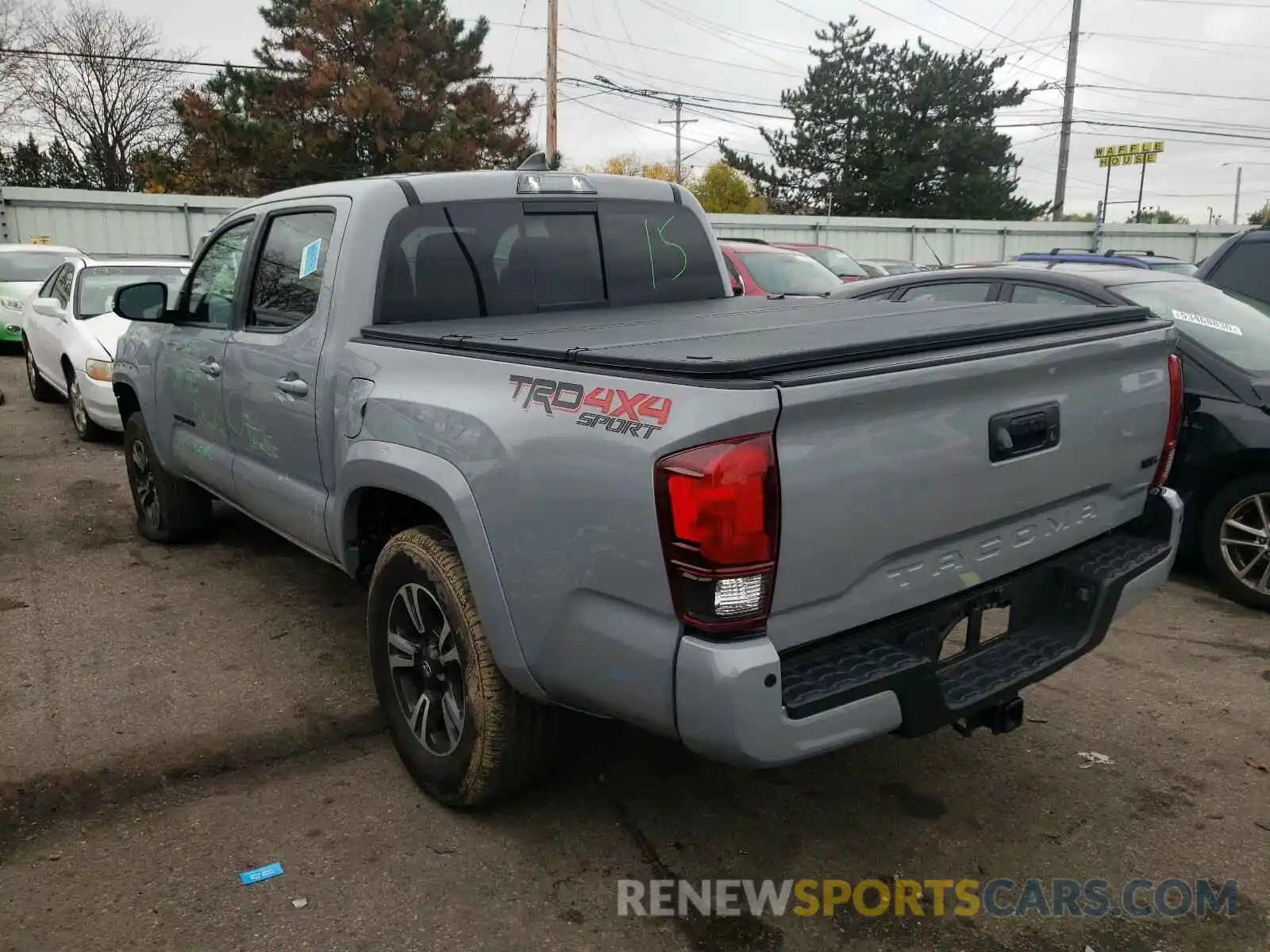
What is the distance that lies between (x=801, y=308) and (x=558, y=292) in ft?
3.19

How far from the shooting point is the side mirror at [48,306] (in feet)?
32.1

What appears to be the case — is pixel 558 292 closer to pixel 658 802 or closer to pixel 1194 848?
pixel 658 802

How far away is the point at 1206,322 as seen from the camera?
554 cm

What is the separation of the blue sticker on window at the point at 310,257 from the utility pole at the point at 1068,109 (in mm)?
36459

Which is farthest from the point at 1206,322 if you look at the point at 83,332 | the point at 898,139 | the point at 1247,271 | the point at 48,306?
the point at 898,139

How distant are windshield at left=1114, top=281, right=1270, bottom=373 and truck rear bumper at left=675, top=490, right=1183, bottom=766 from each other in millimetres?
2631

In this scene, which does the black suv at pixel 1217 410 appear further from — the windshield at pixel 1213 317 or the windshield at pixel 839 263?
the windshield at pixel 839 263

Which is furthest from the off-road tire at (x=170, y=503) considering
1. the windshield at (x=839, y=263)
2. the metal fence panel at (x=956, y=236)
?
the metal fence panel at (x=956, y=236)

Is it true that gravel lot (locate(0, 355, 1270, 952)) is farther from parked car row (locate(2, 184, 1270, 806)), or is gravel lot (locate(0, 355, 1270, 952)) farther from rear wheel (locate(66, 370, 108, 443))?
rear wheel (locate(66, 370, 108, 443))

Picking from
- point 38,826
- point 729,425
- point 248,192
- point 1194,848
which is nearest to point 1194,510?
point 1194,848

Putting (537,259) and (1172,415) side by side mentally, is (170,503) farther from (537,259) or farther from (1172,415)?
(1172,415)

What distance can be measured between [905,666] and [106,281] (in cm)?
968

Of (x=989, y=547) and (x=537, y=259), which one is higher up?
(x=537, y=259)

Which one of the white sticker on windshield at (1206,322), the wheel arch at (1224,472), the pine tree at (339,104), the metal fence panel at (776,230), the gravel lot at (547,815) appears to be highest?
Answer: the pine tree at (339,104)
